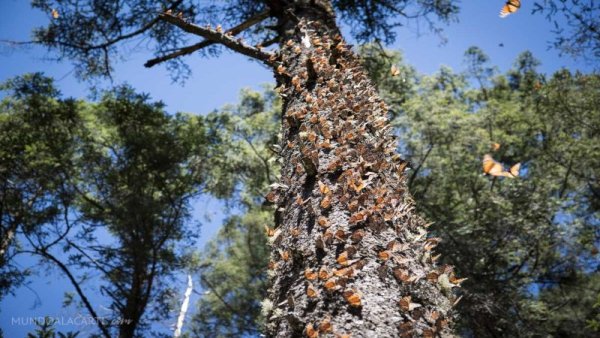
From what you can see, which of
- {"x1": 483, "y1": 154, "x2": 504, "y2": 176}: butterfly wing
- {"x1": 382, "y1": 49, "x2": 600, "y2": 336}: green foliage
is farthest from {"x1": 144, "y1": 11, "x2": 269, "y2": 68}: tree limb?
{"x1": 382, "y1": 49, "x2": 600, "y2": 336}: green foliage

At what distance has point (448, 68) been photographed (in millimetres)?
14930

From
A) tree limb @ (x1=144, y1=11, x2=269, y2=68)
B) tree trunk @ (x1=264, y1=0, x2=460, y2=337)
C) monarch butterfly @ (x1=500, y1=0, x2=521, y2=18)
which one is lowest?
tree trunk @ (x1=264, y1=0, x2=460, y2=337)

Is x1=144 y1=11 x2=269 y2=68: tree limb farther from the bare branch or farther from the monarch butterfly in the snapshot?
the monarch butterfly

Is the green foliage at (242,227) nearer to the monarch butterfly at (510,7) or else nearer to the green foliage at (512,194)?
the green foliage at (512,194)

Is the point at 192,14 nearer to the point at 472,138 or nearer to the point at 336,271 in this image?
the point at 336,271

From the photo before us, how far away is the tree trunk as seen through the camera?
1.35m

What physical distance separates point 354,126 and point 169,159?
5709 millimetres

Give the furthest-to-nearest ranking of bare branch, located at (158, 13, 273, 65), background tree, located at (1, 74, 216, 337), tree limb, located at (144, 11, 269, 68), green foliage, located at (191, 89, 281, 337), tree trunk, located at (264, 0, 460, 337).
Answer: green foliage, located at (191, 89, 281, 337) → background tree, located at (1, 74, 216, 337) → tree limb, located at (144, 11, 269, 68) → bare branch, located at (158, 13, 273, 65) → tree trunk, located at (264, 0, 460, 337)

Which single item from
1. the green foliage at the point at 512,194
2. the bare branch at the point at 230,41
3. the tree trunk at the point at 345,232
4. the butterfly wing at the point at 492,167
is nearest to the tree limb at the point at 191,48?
the bare branch at the point at 230,41

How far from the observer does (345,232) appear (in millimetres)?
1617

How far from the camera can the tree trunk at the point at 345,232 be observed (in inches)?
53.3

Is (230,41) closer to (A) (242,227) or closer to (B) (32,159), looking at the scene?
(B) (32,159)

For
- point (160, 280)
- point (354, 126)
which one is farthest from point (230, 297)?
point (354, 126)

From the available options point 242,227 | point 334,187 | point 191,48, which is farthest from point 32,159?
point 242,227
